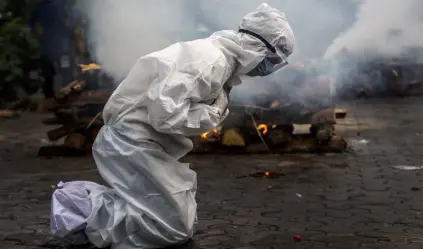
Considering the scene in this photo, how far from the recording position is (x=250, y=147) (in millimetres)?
9000

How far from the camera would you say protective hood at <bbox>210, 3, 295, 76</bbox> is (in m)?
4.77

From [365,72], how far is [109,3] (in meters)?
6.08

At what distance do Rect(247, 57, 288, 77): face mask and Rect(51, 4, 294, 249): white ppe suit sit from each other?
6 cm

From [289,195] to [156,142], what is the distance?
2.26 metres

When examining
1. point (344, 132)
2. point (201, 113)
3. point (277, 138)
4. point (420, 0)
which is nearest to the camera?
point (201, 113)

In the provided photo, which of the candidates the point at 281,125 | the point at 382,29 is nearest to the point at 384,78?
the point at 382,29

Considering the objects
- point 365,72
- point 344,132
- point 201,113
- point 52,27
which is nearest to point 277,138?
point 344,132

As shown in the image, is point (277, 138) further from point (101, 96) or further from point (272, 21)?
point (272, 21)

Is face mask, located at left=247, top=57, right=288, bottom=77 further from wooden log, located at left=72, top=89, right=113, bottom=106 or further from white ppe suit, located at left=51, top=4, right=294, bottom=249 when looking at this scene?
wooden log, located at left=72, top=89, right=113, bottom=106

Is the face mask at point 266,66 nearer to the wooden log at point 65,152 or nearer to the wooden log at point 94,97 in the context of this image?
the wooden log at point 94,97

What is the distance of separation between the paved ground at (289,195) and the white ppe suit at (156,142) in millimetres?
473

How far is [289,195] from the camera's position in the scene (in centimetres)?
670

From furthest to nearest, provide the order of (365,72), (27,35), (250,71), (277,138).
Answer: (365,72) < (27,35) < (277,138) < (250,71)

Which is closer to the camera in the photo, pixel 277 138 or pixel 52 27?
pixel 277 138
